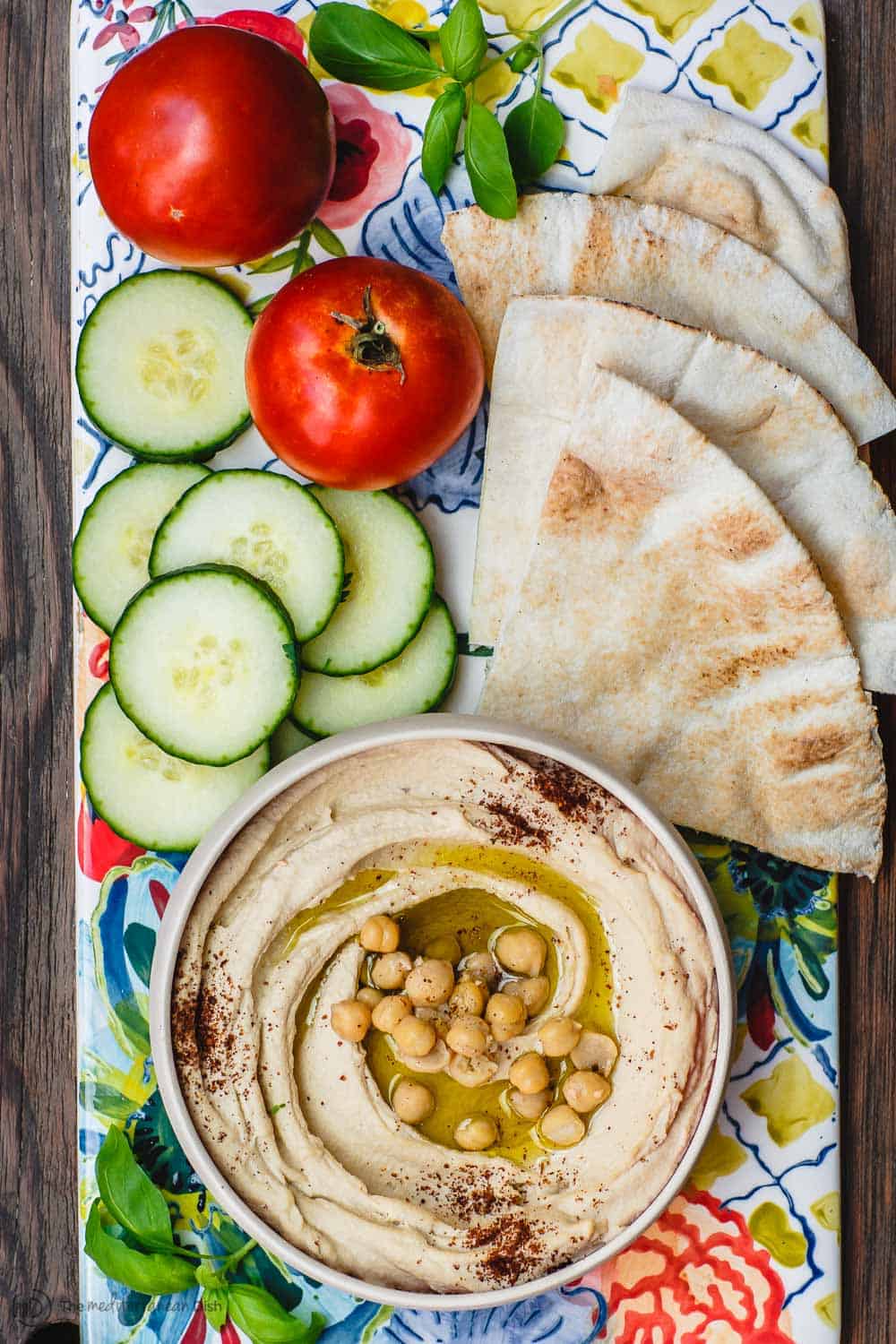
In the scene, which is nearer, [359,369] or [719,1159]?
[359,369]

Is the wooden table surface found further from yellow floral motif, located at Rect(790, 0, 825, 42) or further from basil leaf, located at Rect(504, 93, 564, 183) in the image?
basil leaf, located at Rect(504, 93, 564, 183)

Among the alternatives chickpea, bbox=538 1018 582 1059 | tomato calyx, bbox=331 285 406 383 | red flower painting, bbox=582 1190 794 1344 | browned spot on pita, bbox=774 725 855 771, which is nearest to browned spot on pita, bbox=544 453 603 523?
tomato calyx, bbox=331 285 406 383

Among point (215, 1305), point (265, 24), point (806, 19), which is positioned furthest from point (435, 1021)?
point (806, 19)

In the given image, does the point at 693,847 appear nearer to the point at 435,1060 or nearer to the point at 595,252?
the point at 435,1060

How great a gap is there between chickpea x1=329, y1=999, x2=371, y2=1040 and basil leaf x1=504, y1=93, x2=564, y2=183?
4.97 feet

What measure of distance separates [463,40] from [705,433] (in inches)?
32.3

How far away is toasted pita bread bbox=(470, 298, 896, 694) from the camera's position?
213 centimetres

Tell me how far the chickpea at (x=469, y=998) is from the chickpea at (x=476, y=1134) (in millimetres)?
182

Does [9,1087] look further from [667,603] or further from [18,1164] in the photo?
[667,603]

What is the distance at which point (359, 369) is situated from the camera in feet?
6.57

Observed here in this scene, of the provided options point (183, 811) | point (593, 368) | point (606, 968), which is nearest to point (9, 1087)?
point (183, 811)

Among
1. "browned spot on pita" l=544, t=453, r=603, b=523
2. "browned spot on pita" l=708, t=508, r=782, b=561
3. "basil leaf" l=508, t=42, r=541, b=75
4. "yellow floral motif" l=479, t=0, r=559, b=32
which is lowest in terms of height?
"browned spot on pita" l=708, t=508, r=782, b=561

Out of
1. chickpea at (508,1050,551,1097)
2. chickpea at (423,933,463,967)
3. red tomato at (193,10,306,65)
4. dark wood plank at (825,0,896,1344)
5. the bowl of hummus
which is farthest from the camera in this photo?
dark wood plank at (825,0,896,1344)

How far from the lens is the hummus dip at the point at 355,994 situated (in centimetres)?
200
